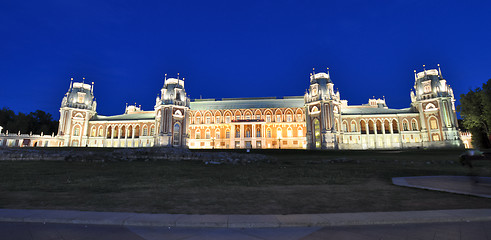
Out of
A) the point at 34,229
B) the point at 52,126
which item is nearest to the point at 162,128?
the point at 52,126

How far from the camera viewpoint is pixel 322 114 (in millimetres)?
65062

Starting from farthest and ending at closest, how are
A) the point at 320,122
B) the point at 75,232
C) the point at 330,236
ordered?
the point at 320,122 → the point at 75,232 → the point at 330,236

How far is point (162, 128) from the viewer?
68500 millimetres

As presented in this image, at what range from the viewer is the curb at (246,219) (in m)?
5.10

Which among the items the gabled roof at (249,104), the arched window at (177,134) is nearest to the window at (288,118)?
the gabled roof at (249,104)

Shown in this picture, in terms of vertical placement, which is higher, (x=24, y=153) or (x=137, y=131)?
(x=137, y=131)

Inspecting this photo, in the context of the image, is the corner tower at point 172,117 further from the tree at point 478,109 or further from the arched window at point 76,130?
the tree at point 478,109

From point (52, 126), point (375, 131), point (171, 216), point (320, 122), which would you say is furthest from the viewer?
point (52, 126)

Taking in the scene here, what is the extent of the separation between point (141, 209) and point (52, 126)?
10755 centimetres

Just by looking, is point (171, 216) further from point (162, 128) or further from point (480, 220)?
point (162, 128)

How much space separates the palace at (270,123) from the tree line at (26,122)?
15521mm

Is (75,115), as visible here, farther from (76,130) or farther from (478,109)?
(478,109)

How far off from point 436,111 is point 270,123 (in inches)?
1830

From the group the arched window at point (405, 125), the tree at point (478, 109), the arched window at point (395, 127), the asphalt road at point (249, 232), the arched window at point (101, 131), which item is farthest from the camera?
the arched window at point (101, 131)
